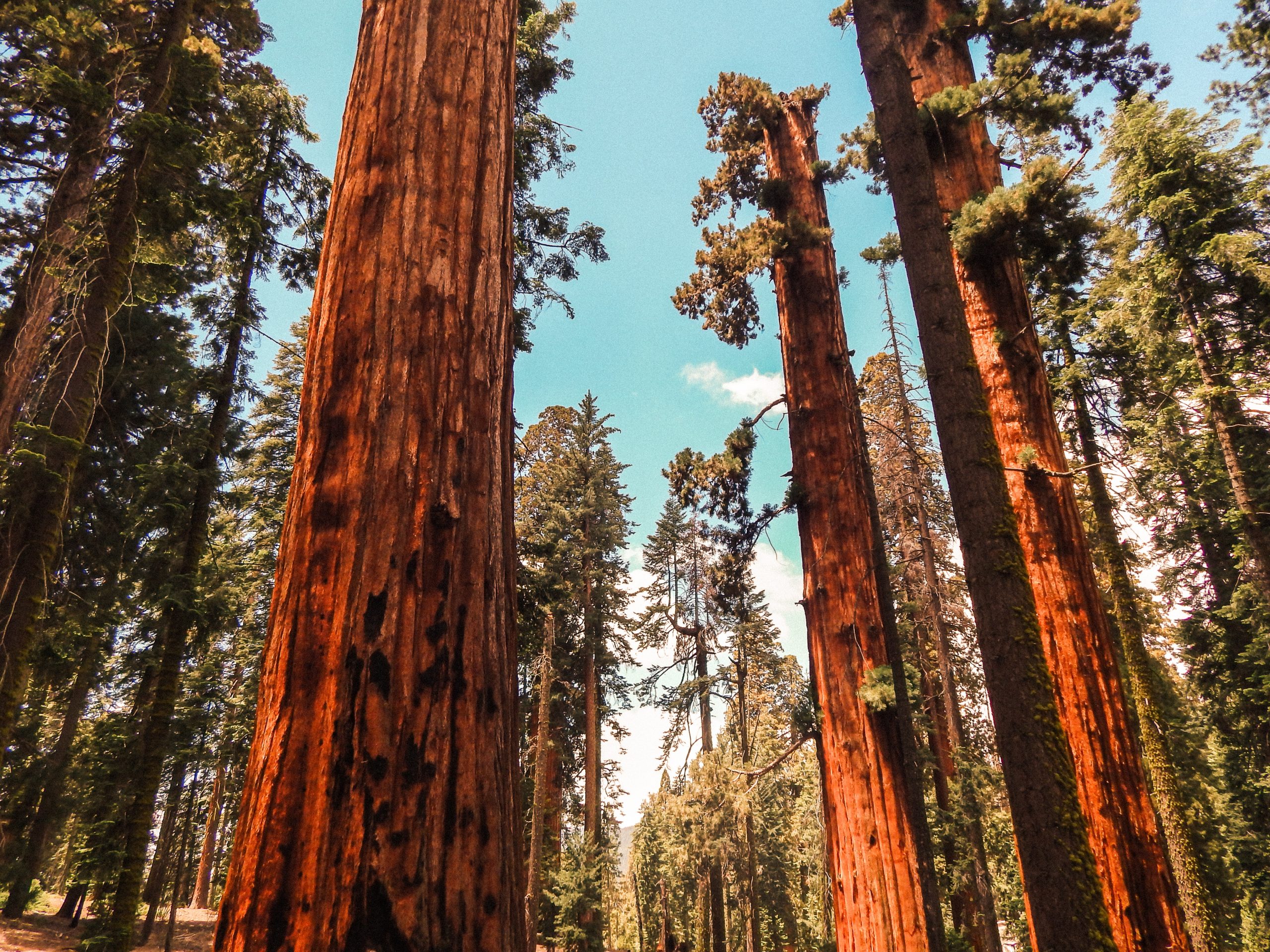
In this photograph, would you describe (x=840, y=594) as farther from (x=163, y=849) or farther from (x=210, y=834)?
(x=210, y=834)

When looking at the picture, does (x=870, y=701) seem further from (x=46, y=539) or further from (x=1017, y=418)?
(x=46, y=539)

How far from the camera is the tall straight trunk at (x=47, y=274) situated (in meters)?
7.90

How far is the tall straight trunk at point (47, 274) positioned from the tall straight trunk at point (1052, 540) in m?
10.1

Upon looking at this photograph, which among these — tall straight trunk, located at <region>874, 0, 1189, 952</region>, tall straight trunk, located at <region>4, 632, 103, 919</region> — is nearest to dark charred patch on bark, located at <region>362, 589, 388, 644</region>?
tall straight trunk, located at <region>874, 0, 1189, 952</region>

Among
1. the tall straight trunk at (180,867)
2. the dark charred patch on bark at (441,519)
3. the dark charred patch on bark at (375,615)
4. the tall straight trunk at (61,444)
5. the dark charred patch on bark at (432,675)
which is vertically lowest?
the tall straight trunk at (180,867)

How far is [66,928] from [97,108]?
1983cm

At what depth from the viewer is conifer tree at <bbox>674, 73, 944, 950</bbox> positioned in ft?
17.2

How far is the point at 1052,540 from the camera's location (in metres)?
5.89

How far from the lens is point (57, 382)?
8383 mm

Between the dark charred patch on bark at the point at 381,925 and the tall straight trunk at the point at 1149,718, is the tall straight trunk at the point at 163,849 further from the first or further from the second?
the tall straight trunk at the point at 1149,718

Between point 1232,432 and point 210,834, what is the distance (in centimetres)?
3581

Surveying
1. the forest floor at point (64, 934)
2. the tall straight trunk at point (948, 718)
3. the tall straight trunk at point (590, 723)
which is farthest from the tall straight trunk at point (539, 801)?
the tall straight trunk at point (948, 718)

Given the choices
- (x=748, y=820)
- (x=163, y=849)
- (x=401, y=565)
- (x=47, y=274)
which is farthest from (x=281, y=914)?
(x=748, y=820)

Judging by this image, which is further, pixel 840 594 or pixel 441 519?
pixel 840 594
